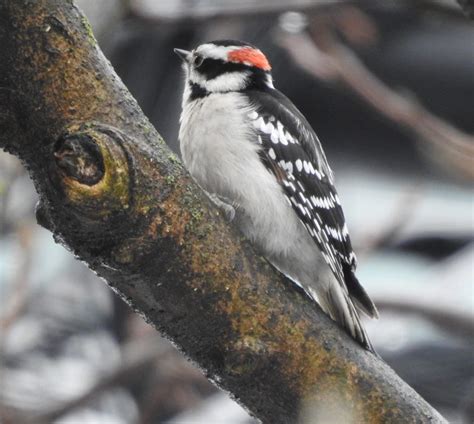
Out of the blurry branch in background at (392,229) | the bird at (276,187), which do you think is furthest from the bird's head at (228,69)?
the blurry branch in background at (392,229)

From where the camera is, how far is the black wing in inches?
142

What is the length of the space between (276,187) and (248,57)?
0.70 meters

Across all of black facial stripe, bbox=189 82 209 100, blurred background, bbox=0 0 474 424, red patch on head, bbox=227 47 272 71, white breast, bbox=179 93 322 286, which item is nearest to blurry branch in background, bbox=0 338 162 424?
blurred background, bbox=0 0 474 424

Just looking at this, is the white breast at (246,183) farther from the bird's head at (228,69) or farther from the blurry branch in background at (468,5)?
the blurry branch in background at (468,5)

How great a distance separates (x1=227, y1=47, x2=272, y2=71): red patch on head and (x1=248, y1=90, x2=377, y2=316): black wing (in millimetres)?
192

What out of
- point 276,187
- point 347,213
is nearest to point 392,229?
point 276,187

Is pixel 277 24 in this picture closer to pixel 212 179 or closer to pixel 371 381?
pixel 212 179

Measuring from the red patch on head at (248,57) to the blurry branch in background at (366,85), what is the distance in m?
0.80

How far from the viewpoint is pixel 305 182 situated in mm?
3764

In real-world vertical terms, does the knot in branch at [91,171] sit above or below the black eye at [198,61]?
below

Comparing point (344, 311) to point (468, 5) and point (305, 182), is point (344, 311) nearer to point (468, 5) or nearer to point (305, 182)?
point (305, 182)

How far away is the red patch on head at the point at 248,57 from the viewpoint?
4.10 metres

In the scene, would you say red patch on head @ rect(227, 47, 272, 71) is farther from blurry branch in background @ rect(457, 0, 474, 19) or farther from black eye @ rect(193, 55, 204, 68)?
blurry branch in background @ rect(457, 0, 474, 19)

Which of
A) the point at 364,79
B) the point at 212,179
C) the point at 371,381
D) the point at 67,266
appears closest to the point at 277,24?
the point at 364,79
